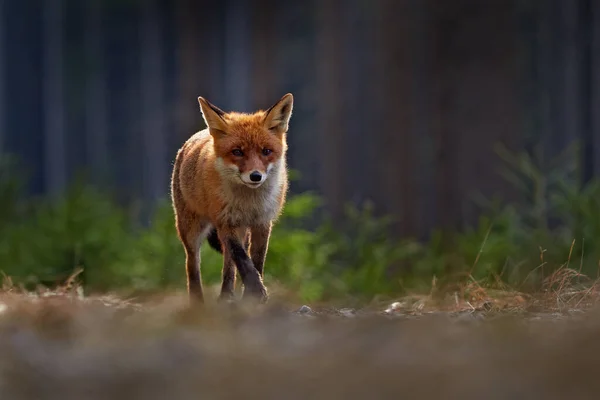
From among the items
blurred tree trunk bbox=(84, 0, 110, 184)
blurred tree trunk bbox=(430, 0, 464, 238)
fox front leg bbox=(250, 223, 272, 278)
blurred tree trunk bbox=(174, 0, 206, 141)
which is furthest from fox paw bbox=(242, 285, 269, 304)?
blurred tree trunk bbox=(84, 0, 110, 184)

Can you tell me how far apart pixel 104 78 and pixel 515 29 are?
13.8 metres

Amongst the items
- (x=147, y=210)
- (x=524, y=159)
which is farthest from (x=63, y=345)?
(x=147, y=210)

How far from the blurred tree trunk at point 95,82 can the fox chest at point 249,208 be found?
17083 millimetres

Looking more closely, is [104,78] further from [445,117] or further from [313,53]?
[445,117]

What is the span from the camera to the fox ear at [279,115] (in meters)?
6.19

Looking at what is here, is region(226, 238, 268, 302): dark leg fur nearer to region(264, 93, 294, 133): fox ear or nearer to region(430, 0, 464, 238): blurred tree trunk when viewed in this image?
region(264, 93, 294, 133): fox ear

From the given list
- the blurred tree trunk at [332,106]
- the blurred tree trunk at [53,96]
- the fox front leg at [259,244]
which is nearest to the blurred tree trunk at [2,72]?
the blurred tree trunk at [53,96]

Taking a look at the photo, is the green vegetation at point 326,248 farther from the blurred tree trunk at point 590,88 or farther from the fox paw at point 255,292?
the fox paw at point 255,292

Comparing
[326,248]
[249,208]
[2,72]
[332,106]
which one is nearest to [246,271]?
[249,208]

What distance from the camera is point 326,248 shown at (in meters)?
9.43

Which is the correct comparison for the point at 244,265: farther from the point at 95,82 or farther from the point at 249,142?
the point at 95,82

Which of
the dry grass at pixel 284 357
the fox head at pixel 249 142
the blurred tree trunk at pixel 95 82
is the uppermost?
the fox head at pixel 249 142

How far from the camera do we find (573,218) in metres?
8.76

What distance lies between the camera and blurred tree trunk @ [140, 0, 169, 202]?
19.8m
